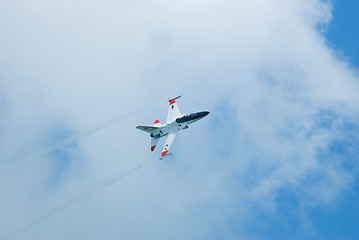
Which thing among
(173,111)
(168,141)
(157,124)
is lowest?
(168,141)

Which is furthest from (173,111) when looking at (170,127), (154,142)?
(154,142)

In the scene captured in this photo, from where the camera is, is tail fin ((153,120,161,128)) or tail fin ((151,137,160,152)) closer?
tail fin ((151,137,160,152))

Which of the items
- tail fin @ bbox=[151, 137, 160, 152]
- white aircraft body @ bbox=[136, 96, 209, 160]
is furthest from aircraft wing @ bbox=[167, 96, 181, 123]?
tail fin @ bbox=[151, 137, 160, 152]

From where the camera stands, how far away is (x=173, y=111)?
111 meters

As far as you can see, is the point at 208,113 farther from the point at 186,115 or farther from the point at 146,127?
the point at 146,127

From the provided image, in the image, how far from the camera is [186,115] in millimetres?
108062

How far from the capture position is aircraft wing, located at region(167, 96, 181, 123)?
110m

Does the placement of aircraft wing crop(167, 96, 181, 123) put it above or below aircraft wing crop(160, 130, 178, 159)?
above

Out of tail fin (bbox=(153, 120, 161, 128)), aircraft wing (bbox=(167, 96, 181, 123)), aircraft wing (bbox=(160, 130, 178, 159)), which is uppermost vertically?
aircraft wing (bbox=(167, 96, 181, 123))

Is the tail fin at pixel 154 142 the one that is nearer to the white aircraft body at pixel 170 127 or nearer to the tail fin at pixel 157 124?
the white aircraft body at pixel 170 127

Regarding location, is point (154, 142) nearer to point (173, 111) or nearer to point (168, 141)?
point (168, 141)

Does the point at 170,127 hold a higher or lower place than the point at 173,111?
lower

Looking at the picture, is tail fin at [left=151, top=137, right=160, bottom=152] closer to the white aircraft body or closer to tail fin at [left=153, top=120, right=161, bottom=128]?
the white aircraft body

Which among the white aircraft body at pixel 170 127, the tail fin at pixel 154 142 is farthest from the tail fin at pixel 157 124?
the tail fin at pixel 154 142
